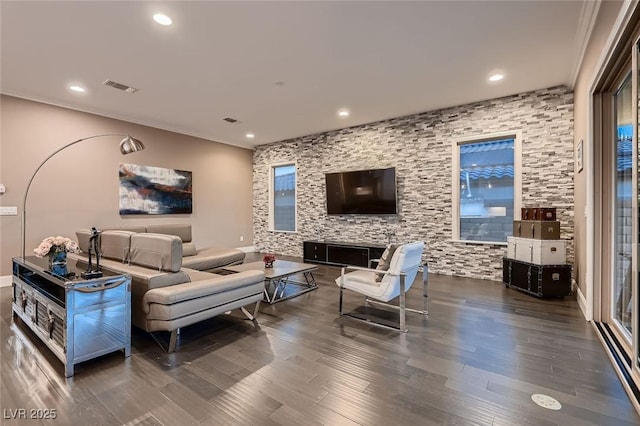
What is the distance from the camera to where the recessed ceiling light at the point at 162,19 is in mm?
2879

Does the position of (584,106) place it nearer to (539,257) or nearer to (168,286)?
(539,257)

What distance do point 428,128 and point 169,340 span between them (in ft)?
17.4

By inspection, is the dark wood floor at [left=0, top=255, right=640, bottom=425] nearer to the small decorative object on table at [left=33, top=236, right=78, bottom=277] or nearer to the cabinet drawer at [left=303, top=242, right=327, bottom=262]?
the small decorative object on table at [left=33, top=236, right=78, bottom=277]

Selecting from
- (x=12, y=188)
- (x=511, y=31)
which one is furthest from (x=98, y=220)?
(x=511, y=31)

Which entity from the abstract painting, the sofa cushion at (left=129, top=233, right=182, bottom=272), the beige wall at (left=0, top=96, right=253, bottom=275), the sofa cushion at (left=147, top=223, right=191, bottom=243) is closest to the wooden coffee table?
the sofa cushion at (left=129, top=233, right=182, bottom=272)

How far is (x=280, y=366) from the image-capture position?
2.34 m

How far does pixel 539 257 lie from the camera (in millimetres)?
4043

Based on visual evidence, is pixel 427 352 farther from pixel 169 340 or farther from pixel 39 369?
pixel 39 369

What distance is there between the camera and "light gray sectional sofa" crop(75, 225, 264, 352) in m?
2.49

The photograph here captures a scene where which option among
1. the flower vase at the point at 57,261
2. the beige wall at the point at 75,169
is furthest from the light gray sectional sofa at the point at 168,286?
the beige wall at the point at 75,169

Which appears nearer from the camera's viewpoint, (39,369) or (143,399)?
(143,399)

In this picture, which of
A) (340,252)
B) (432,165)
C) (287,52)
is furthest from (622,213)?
(340,252)

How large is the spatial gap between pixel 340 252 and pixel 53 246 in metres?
4.76

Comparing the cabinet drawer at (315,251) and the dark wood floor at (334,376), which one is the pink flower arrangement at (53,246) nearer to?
the dark wood floor at (334,376)
